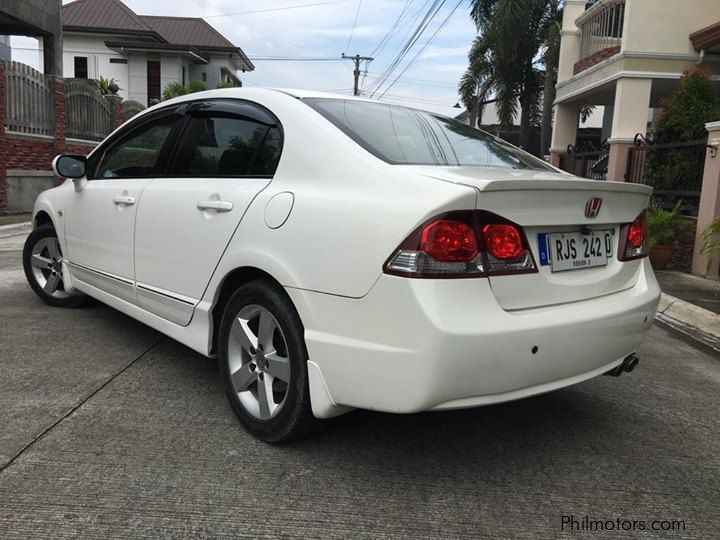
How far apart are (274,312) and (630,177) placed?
10.0 metres

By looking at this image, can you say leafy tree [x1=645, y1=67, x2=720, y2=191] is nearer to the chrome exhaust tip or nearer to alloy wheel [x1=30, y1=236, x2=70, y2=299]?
the chrome exhaust tip

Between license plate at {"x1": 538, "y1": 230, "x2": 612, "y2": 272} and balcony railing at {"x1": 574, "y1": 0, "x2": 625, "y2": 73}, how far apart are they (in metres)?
12.0

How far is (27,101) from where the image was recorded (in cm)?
1376

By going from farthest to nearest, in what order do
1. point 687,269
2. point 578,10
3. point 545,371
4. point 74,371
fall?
1. point 578,10
2. point 687,269
3. point 74,371
4. point 545,371

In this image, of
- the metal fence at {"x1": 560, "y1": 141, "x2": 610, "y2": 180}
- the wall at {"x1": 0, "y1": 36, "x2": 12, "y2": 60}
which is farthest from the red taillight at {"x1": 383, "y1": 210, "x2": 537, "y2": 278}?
the wall at {"x1": 0, "y1": 36, "x2": 12, "y2": 60}

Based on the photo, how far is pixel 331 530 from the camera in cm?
233

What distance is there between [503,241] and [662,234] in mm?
7067

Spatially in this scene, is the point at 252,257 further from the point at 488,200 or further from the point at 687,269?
the point at 687,269

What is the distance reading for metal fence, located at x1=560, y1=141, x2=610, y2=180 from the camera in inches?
517

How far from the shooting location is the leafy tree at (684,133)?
913cm

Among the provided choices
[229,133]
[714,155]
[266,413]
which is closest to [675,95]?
[714,155]

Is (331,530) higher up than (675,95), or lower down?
lower down

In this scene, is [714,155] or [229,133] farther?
[714,155]

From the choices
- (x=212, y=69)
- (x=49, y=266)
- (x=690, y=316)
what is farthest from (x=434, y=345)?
(x=212, y=69)
